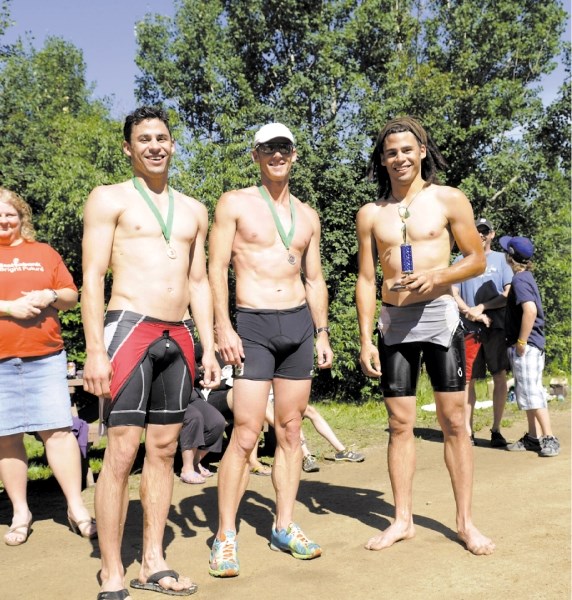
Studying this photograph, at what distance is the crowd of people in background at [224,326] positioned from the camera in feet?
12.2

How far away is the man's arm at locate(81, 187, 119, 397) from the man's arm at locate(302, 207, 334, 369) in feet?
4.53

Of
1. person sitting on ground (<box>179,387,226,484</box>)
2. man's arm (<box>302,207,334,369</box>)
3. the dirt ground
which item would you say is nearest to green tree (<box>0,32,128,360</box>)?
person sitting on ground (<box>179,387,226,484</box>)

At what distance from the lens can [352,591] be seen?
12.0 ft

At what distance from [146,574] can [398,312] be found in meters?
2.18

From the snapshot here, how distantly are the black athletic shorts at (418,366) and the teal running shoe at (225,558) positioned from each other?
4.44 ft

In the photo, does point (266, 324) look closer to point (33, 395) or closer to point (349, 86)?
point (33, 395)

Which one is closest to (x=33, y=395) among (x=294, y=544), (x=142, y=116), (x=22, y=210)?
(x=22, y=210)

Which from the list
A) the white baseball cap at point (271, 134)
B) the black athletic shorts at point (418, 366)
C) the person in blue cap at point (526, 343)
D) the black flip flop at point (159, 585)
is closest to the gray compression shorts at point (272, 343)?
the black athletic shorts at point (418, 366)

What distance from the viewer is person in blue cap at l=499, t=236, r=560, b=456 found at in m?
7.20

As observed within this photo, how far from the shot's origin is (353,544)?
450cm

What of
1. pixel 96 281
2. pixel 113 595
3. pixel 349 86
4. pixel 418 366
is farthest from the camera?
pixel 349 86

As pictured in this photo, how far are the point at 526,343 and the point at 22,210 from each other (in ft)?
16.6

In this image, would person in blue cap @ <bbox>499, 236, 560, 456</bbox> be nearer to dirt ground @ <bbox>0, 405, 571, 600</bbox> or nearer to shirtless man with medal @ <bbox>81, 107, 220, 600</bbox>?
dirt ground @ <bbox>0, 405, 571, 600</bbox>

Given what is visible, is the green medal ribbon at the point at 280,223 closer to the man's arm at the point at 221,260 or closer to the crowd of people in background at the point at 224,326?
the crowd of people in background at the point at 224,326
